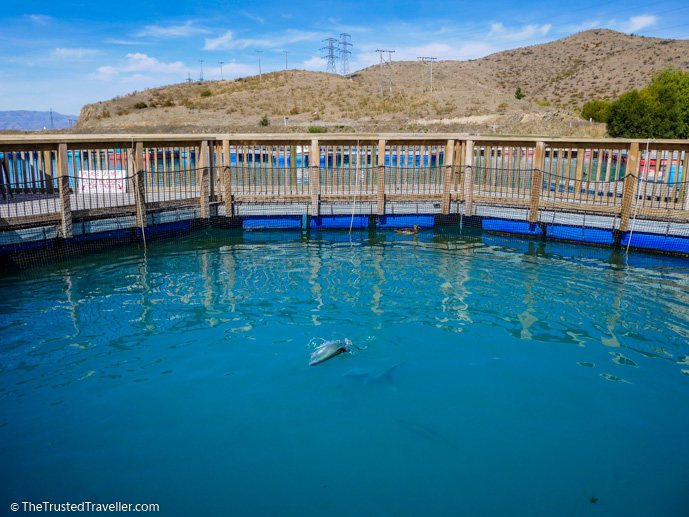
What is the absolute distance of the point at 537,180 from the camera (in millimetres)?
15844

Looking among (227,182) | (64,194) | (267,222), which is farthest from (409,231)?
(64,194)

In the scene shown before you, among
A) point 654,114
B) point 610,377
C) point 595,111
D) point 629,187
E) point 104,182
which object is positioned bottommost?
point 610,377

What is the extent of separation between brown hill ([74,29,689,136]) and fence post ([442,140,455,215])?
29.9 m

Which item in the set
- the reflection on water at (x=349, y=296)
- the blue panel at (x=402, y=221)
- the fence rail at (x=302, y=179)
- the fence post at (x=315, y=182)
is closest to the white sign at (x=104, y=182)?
the fence rail at (x=302, y=179)

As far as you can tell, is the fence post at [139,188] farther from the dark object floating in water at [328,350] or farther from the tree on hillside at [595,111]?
the tree on hillside at [595,111]

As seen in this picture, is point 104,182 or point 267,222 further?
point 267,222

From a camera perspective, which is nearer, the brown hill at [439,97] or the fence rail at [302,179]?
the fence rail at [302,179]

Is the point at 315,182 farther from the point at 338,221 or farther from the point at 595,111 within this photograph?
the point at 595,111

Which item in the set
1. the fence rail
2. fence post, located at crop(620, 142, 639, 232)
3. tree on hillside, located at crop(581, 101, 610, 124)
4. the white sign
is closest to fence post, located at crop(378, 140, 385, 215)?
the fence rail

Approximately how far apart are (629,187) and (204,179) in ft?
38.6

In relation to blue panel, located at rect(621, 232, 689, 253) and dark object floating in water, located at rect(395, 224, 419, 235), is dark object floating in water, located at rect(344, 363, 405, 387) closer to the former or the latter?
dark object floating in water, located at rect(395, 224, 419, 235)

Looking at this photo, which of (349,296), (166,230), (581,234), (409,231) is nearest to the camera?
(349,296)

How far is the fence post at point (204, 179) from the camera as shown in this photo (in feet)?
52.2

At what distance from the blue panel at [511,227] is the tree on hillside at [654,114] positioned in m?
23.5
